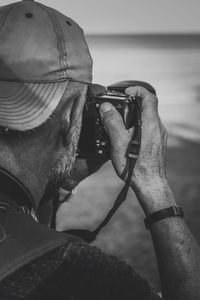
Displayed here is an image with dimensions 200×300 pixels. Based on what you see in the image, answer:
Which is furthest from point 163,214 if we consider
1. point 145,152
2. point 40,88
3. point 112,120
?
point 40,88

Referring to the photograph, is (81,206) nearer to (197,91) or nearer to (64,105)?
(64,105)

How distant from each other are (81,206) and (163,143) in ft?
13.7

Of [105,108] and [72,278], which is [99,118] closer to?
[105,108]

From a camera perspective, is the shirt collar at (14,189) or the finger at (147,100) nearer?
the shirt collar at (14,189)

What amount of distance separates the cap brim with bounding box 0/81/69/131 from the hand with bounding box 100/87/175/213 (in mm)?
358

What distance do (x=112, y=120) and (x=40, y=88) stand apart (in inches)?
16.3

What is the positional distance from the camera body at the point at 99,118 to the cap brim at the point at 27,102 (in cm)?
34

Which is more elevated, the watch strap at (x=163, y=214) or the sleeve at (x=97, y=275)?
the sleeve at (x=97, y=275)

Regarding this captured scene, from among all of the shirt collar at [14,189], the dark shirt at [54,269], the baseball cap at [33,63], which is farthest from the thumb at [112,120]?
the dark shirt at [54,269]

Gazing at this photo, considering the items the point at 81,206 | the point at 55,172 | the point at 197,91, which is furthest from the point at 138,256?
the point at 197,91

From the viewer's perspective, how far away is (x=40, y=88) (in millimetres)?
1298

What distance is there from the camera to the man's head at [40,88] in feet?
3.80

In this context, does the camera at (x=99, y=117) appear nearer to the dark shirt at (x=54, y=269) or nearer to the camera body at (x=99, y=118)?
the camera body at (x=99, y=118)

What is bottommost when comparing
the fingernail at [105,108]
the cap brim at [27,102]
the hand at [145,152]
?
the hand at [145,152]
